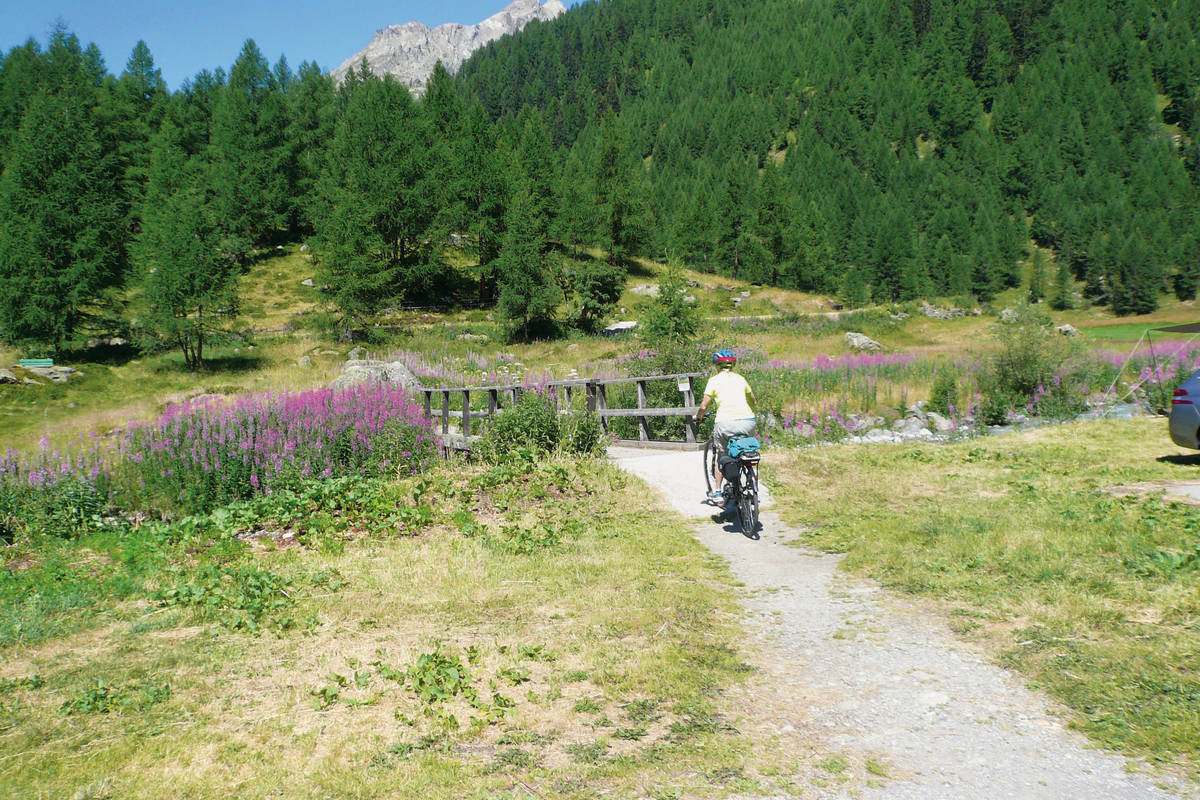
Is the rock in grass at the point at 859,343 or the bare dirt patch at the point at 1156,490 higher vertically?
the rock in grass at the point at 859,343

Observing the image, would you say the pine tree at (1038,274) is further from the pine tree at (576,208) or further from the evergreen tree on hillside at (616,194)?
the pine tree at (576,208)

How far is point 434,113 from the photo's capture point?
2562 inches

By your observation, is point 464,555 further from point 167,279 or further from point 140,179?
point 140,179

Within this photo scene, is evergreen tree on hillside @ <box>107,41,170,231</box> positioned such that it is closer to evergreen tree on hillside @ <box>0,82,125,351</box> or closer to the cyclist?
evergreen tree on hillside @ <box>0,82,125,351</box>

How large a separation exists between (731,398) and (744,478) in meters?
1.03

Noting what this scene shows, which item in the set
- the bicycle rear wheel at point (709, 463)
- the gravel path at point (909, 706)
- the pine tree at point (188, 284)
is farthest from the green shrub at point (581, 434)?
the pine tree at point (188, 284)

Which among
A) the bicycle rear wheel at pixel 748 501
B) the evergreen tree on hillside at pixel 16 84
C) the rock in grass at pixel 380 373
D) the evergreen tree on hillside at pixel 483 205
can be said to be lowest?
the bicycle rear wheel at pixel 748 501

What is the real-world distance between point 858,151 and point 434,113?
103 metres

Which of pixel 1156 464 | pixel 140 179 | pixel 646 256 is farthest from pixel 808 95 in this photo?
pixel 1156 464

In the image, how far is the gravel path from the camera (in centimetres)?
341

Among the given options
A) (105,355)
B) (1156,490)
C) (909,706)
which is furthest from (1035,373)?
(105,355)

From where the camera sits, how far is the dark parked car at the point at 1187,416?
11438 mm

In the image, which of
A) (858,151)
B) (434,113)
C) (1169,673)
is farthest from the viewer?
(858,151)

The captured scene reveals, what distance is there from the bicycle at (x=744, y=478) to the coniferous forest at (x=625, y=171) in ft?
41.8
